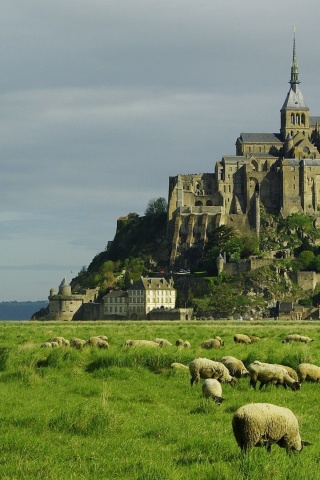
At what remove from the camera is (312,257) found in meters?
119

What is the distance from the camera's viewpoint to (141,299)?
380 feet

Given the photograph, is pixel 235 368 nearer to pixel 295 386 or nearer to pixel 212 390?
pixel 295 386

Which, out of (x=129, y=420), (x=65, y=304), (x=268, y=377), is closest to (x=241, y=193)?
(x=65, y=304)

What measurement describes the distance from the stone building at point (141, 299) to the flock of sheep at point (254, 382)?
6851 cm

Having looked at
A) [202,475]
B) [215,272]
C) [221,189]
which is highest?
[221,189]

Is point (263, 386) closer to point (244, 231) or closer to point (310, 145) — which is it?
point (244, 231)

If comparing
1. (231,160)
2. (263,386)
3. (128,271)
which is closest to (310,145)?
(231,160)

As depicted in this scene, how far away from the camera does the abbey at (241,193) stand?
128250 millimetres

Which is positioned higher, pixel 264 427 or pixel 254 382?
pixel 254 382

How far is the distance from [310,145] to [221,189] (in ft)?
48.1

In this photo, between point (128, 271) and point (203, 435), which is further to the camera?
point (128, 271)

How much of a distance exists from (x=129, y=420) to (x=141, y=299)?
95.1 m

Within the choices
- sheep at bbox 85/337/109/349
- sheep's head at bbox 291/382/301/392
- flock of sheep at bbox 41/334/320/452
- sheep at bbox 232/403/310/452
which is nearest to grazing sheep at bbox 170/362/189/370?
flock of sheep at bbox 41/334/320/452

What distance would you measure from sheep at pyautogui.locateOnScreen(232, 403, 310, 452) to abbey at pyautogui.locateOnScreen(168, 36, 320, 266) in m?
111
